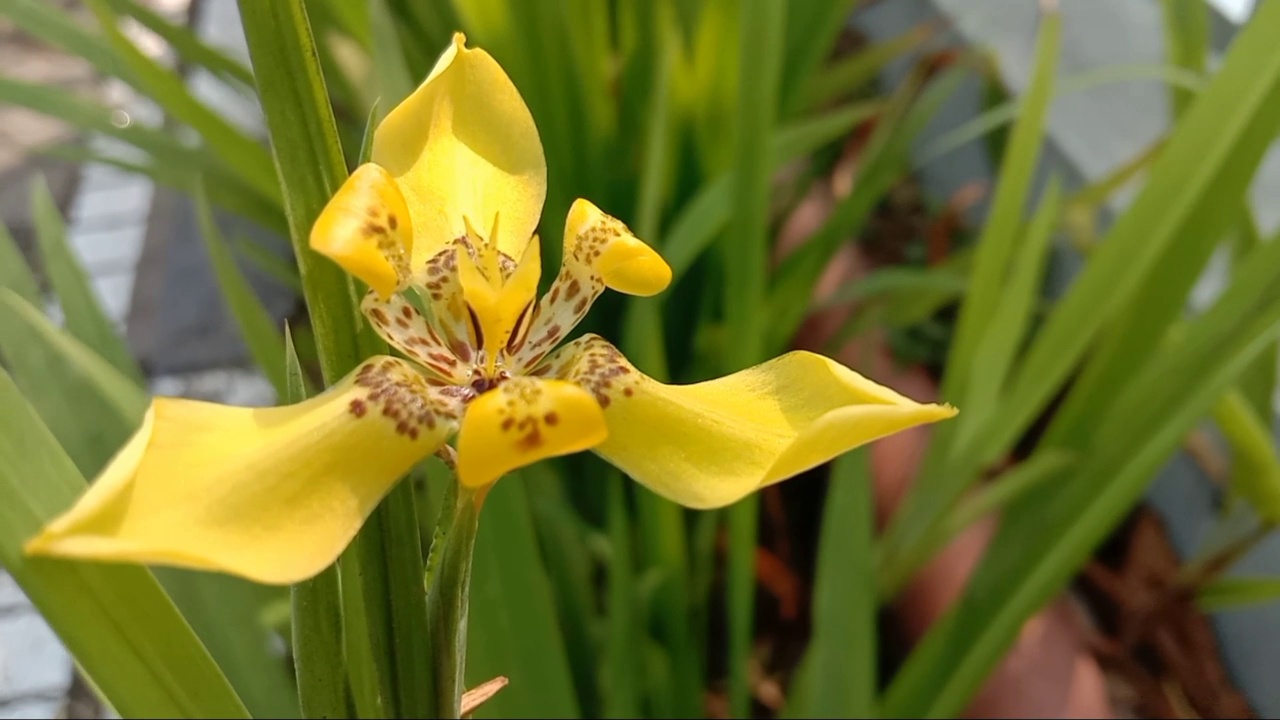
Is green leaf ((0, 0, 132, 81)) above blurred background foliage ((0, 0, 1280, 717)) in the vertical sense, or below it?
above

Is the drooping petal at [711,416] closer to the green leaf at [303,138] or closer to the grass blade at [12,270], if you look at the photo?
the green leaf at [303,138]

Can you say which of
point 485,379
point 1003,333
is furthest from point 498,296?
point 1003,333

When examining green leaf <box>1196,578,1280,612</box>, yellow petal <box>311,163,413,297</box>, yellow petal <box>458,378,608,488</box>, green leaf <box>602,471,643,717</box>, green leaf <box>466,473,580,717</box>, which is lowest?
green leaf <box>1196,578,1280,612</box>

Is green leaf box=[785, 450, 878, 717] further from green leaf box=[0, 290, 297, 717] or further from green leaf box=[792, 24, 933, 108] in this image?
green leaf box=[792, 24, 933, 108]

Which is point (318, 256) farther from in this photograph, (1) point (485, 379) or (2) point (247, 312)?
(2) point (247, 312)

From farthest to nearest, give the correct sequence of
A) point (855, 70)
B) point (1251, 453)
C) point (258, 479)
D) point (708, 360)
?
point (855, 70)
point (708, 360)
point (1251, 453)
point (258, 479)

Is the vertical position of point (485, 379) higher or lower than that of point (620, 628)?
higher

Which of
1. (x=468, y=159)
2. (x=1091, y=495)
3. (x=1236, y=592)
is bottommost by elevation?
(x=1236, y=592)

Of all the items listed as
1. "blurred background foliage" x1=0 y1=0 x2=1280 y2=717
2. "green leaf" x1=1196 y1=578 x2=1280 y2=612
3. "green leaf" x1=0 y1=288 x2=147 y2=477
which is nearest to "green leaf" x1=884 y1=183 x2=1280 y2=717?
"blurred background foliage" x1=0 y1=0 x2=1280 y2=717
